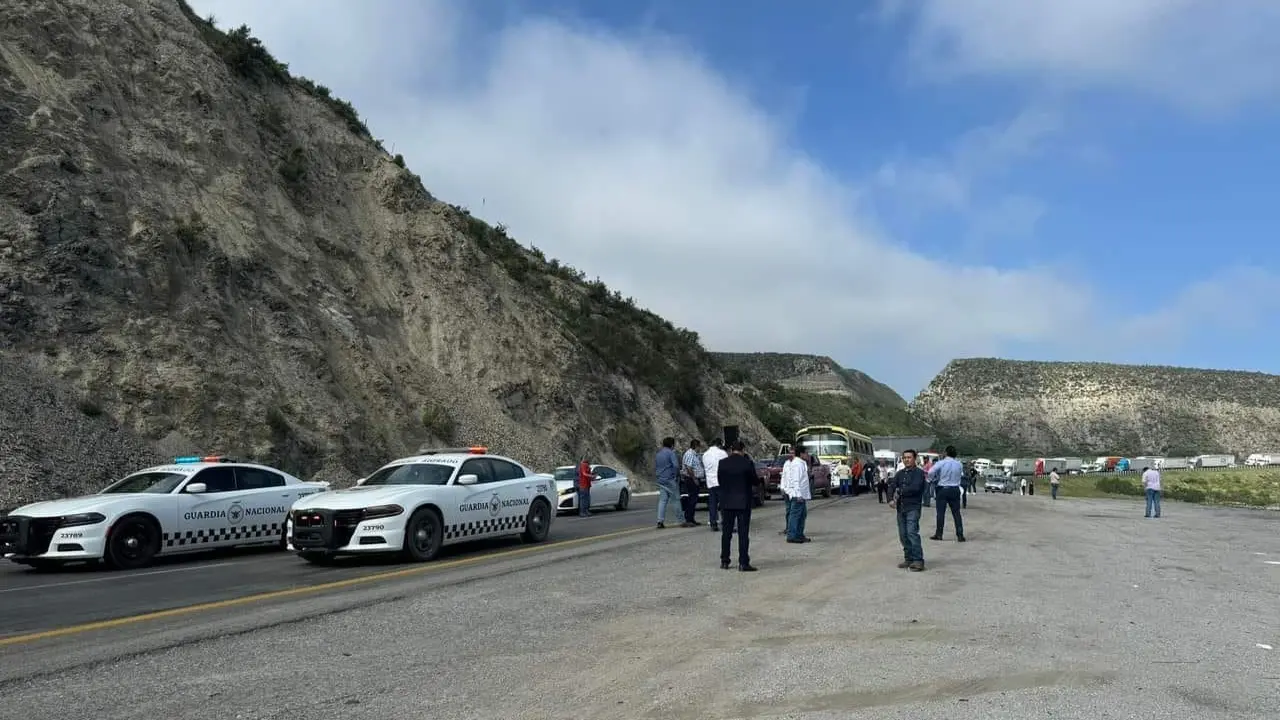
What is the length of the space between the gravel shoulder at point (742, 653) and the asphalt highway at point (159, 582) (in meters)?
2.02

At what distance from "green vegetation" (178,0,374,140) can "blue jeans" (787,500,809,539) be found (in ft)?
104

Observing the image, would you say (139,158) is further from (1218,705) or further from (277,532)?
(1218,705)

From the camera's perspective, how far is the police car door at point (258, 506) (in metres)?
14.6

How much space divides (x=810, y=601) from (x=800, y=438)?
33.6 metres

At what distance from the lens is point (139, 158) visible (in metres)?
30.4

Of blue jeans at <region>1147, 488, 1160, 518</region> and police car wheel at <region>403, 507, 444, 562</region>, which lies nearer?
police car wheel at <region>403, 507, 444, 562</region>

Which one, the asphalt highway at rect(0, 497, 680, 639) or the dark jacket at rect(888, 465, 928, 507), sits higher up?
the dark jacket at rect(888, 465, 928, 507)

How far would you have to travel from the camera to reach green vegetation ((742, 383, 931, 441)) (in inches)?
3314

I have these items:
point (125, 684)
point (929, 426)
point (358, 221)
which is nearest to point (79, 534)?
point (125, 684)

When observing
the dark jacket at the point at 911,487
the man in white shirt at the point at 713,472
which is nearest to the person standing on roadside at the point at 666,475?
the man in white shirt at the point at 713,472

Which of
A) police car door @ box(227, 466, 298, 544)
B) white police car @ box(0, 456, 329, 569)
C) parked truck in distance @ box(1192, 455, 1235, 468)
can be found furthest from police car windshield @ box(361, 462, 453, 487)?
parked truck in distance @ box(1192, 455, 1235, 468)

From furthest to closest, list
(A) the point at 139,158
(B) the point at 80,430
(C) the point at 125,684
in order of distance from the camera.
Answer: (A) the point at 139,158
(B) the point at 80,430
(C) the point at 125,684

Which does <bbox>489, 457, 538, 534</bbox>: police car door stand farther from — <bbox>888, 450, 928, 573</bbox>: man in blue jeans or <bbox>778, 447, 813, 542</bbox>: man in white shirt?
<bbox>888, 450, 928, 573</bbox>: man in blue jeans

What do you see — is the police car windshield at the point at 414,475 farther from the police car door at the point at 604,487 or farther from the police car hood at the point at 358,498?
the police car door at the point at 604,487
